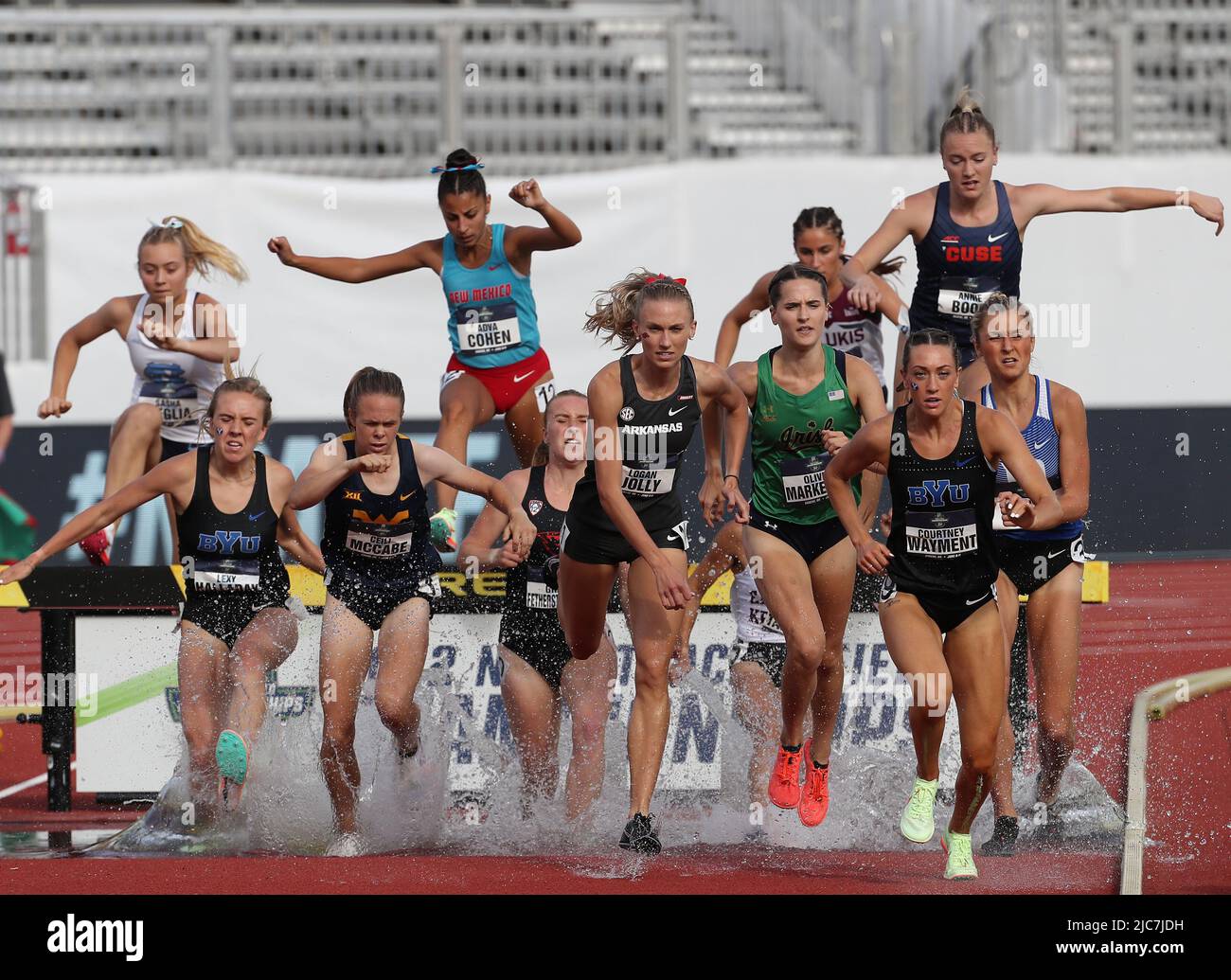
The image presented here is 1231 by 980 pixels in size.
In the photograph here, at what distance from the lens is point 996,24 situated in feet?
46.1

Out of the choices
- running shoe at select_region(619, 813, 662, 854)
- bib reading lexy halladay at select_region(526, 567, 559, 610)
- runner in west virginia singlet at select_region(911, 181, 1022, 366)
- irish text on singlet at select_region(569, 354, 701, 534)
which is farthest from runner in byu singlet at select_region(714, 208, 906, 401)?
running shoe at select_region(619, 813, 662, 854)

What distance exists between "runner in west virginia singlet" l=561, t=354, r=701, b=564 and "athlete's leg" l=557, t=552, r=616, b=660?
0.15 ft

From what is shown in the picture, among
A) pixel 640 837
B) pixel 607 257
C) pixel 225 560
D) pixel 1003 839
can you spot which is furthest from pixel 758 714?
pixel 607 257

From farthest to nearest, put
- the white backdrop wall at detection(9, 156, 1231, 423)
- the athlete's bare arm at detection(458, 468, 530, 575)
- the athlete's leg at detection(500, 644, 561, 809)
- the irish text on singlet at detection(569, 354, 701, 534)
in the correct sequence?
the white backdrop wall at detection(9, 156, 1231, 423) < the athlete's bare arm at detection(458, 468, 530, 575) < the athlete's leg at detection(500, 644, 561, 809) < the irish text on singlet at detection(569, 354, 701, 534)

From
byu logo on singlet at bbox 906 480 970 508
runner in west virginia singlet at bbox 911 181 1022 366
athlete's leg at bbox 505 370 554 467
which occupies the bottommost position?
byu logo on singlet at bbox 906 480 970 508

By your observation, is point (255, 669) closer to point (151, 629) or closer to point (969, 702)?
point (151, 629)

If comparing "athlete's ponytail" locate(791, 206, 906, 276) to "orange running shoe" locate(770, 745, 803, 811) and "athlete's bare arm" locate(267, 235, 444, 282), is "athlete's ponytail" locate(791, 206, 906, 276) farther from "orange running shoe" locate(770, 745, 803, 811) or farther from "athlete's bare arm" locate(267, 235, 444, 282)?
"orange running shoe" locate(770, 745, 803, 811)

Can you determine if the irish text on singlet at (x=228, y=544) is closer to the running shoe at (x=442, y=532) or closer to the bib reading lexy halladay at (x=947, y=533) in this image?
the running shoe at (x=442, y=532)

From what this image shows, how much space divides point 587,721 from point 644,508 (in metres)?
1.12

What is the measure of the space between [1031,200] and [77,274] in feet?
24.2

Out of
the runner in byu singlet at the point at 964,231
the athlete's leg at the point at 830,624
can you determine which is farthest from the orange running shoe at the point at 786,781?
the runner in byu singlet at the point at 964,231

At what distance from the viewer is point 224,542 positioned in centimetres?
746

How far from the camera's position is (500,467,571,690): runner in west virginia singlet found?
770cm

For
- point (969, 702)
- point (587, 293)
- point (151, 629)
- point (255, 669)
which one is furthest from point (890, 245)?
point (587, 293)
